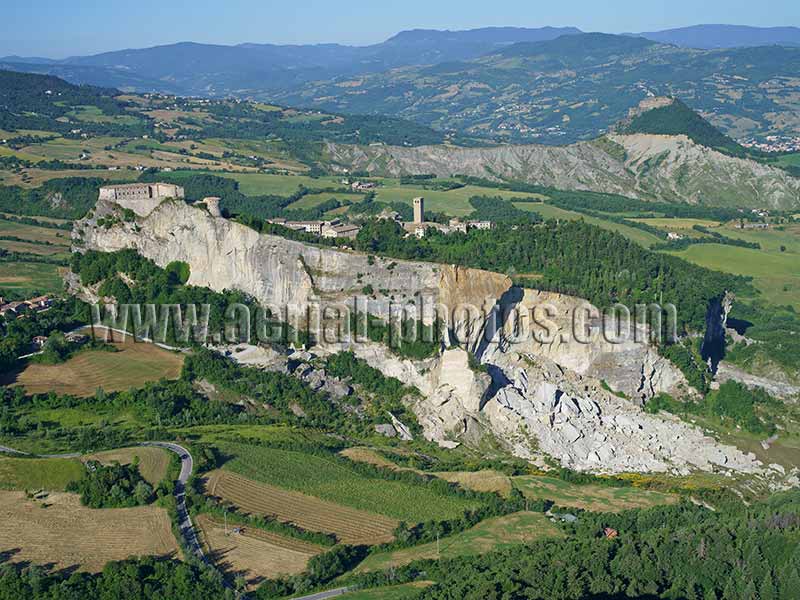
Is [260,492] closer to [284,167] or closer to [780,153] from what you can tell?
[284,167]

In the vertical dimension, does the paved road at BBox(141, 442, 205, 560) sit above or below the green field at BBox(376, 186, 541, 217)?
below

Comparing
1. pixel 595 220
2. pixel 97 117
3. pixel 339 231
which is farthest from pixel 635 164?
pixel 339 231

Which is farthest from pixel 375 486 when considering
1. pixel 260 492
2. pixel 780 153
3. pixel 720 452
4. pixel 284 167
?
pixel 780 153

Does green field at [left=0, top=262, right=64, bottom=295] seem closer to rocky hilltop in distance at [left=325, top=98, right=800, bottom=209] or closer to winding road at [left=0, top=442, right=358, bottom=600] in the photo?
winding road at [left=0, top=442, right=358, bottom=600]

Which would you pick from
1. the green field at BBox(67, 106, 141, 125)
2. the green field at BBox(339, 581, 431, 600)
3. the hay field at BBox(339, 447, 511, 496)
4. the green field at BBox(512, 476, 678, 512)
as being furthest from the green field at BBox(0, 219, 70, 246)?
the green field at BBox(339, 581, 431, 600)

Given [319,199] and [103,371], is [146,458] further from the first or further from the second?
[319,199]

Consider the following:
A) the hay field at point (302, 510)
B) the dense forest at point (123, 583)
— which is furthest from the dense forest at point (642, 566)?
the dense forest at point (123, 583)

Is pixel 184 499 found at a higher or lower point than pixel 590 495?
higher
